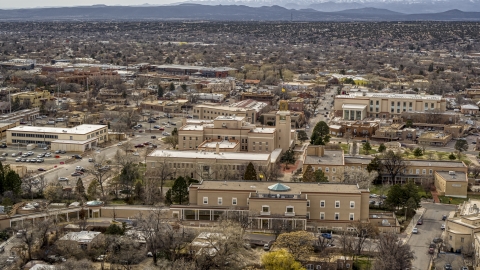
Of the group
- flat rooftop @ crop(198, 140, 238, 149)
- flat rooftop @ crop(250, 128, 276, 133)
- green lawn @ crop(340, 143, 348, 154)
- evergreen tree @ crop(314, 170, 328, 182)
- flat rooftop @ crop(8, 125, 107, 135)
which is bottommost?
green lawn @ crop(340, 143, 348, 154)

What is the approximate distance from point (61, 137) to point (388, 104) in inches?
1303

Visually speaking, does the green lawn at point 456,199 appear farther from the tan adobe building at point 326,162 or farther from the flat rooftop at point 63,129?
the flat rooftop at point 63,129

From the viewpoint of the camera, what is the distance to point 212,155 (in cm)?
4797

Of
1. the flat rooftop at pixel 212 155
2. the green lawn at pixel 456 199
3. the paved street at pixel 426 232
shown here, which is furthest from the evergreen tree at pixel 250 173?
the green lawn at pixel 456 199

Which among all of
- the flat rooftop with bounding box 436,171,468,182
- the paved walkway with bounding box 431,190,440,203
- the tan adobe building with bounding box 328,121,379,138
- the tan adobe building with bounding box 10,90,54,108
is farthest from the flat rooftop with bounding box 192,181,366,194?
the tan adobe building with bounding box 10,90,54,108

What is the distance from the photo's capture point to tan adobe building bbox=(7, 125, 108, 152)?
2200 inches

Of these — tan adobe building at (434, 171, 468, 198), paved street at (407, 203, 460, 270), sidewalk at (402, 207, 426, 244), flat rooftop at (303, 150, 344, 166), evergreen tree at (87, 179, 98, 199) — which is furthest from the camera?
flat rooftop at (303, 150, 344, 166)

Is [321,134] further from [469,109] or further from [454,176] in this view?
[469,109]

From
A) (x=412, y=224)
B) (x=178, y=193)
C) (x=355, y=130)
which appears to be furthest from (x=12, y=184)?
(x=355, y=130)

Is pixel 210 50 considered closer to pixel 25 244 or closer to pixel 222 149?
pixel 222 149

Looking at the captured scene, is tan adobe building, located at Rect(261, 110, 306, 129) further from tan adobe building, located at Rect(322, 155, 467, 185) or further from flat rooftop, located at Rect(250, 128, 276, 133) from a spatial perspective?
tan adobe building, located at Rect(322, 155, 467, 185)

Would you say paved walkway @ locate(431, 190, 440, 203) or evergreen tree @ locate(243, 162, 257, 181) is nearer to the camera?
paved walkway @ locate(431, 190, 440, 203)

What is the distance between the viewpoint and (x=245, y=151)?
53.2 m

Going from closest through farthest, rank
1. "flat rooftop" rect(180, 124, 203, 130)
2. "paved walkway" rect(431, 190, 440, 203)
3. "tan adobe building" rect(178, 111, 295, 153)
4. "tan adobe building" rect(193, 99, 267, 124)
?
"paved walkway" rect(431, 190, 440, 203), "tan adobe building" rect(178, 111, 295, 153), "flat rooftop" rect(180, 124, 203, 130), "tan adobe building" rect(193, 99, 267, 124)
